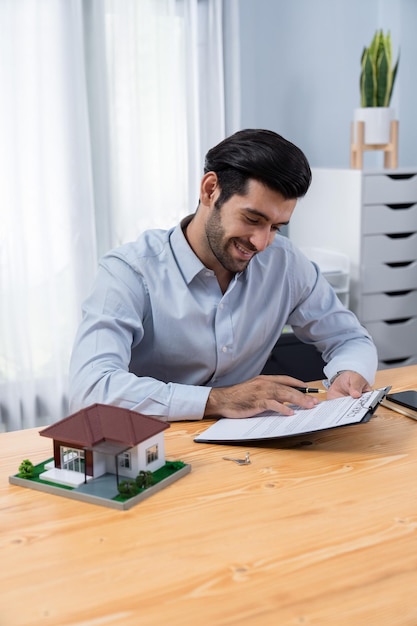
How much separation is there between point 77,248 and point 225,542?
92.1 inches

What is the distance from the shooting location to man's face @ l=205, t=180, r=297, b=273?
5.52ft

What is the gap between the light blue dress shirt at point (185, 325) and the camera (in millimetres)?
1564

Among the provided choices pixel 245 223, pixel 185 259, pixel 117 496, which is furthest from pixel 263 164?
pixel 117 496

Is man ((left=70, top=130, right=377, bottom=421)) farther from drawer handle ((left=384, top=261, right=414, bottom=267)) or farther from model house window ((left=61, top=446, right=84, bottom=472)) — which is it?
drawer handle ((left=384, top=261, right=414, bottom=267))

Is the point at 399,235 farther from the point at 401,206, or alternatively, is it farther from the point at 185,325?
the point at 185,325

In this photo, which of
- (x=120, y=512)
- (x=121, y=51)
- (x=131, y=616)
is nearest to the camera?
(x=131, y=616)

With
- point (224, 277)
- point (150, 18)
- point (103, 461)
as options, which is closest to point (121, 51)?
point (150, 18)

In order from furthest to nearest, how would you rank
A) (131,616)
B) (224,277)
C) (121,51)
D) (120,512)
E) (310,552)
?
(121,51) < (224,277) < (120,512) < (310,552) < (131,616)

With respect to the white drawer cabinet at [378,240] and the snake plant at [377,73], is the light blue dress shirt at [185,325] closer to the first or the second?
the white drawer cabinet at [378,240]

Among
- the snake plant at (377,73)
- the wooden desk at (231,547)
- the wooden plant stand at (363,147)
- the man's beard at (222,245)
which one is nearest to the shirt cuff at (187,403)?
the wooden desk at (231,547)

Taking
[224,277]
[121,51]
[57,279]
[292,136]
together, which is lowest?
[57,279]

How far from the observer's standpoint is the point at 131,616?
2.91 feet

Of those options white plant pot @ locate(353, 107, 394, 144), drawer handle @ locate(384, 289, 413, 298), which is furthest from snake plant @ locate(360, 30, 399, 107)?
drawer handle @ locate(384, 289, 413, 298)

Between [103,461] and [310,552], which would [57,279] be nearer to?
[103,461]
